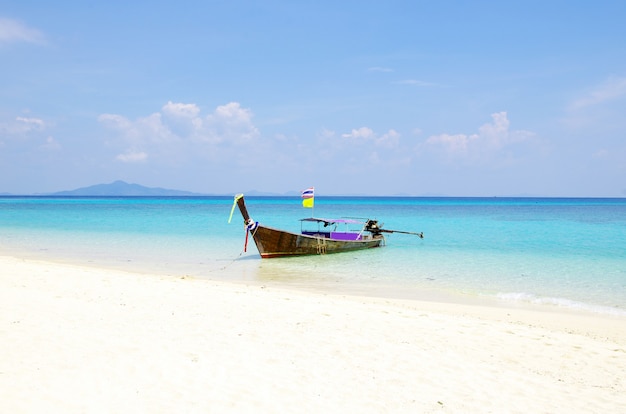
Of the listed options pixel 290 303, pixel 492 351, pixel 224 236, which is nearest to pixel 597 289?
pixel 492 351

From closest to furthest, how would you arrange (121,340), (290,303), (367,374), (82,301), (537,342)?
(367,374), (121,340), (537,342), (82,301), (290,303)

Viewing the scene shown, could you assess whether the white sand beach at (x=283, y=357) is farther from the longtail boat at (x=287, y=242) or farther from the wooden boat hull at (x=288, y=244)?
the wooden boat hull at (x=288, y=244)

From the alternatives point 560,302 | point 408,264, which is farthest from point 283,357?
point 408,264

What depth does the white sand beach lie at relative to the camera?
542 centimetres

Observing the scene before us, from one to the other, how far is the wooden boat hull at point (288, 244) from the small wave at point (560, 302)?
10173 mm

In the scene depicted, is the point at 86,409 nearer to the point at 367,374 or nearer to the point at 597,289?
the point at 367,374

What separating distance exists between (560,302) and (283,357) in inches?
361

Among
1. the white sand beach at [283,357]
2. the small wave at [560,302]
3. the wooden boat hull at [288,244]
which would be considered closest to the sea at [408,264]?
the small wave at [560,302]

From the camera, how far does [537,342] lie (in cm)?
837

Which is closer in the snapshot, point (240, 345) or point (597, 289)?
point (240, 345)

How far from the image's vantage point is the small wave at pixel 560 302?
11822mm

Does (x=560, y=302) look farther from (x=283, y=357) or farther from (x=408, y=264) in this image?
(x=283, y=357)

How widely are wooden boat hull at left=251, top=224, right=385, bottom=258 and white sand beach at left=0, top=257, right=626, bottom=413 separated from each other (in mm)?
10059

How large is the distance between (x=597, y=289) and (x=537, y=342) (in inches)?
300
